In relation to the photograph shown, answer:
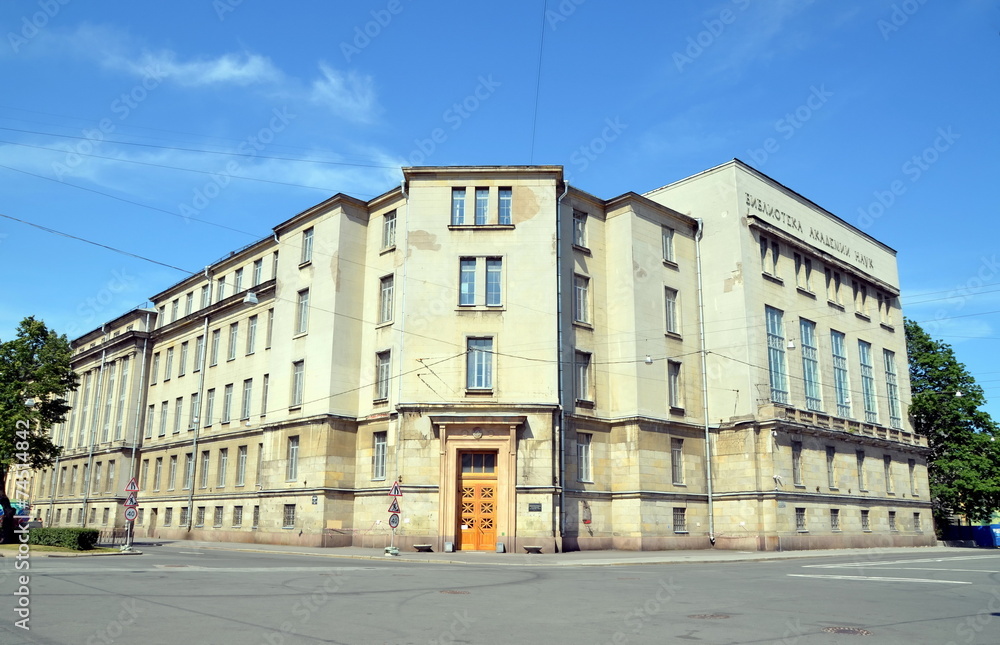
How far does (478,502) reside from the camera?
3231 centimetres

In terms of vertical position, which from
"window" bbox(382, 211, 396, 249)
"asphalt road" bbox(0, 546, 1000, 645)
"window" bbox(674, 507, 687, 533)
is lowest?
"asphalt road" bbox(0, 546, 1000, 645)

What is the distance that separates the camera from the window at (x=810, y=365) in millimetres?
43406

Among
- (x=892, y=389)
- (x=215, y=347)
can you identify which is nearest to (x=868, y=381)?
(x=892, y=389)

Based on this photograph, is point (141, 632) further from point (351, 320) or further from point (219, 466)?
point (219, 466)

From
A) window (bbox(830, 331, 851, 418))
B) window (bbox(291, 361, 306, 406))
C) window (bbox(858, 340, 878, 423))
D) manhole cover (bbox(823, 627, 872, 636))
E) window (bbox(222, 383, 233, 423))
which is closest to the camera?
manhole cover (bbox(823, 627, 872, 636))

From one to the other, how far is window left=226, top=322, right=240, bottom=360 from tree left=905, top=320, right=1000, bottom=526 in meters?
44.7

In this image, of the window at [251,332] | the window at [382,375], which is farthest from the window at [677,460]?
the window at [251,332]

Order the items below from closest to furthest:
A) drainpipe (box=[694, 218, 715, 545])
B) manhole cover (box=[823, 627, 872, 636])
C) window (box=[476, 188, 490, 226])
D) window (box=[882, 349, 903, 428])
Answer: manhole cover (box=[823, 627, 872, 636]) < window (box=[476, 188, 490, 226]) < drainpipe (box=[694, 218, 715, 545]) < window (box=[882, 349, 903, 428])

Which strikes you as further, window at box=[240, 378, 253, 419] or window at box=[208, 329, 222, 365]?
window at box=[208, 329, 222, 365]

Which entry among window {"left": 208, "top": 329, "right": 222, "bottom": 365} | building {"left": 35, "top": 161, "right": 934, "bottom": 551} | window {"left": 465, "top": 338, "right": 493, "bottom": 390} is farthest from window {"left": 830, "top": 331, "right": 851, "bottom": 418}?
window {"left": 208, "top": 329, "right": 222, "bottom": 365}

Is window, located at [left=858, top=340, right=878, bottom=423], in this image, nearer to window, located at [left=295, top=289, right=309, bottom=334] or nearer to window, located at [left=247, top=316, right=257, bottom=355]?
window, located at [left=295, top=289, right=309, bottom=334]

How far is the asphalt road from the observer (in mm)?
9555

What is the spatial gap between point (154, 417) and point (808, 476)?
145ft

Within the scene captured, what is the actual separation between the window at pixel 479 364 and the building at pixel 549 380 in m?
0.09
